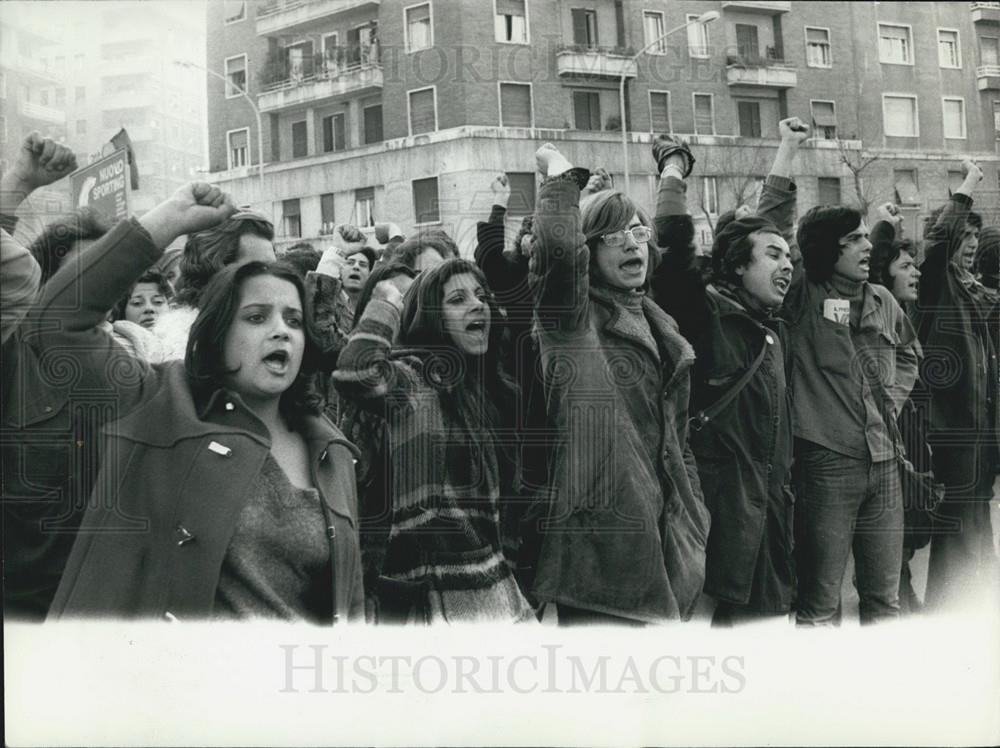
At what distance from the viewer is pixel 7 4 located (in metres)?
3.98

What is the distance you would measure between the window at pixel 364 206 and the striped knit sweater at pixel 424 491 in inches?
18.8

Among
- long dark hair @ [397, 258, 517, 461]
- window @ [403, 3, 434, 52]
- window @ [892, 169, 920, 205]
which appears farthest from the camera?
window @ [892, 169, 920, 205]

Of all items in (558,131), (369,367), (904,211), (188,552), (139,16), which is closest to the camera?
(188,552)

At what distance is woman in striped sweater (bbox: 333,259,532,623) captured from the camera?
381 cm

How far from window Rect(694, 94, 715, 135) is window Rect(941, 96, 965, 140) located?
1000 mm

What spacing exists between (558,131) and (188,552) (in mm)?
2065

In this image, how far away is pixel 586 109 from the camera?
14.4ft

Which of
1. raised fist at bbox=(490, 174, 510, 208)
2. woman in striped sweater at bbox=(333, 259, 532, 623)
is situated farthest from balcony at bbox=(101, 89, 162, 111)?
raised fist at bbox=(490, 174, 510, 208)

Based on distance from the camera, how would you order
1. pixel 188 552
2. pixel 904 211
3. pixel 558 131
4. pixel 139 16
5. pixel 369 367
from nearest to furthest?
pixel 188 552 → pixel 369 367 → pixel 139 16 → pixel 558 131 → pixel 904 211

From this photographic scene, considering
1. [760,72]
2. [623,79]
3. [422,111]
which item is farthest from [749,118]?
[422,111]

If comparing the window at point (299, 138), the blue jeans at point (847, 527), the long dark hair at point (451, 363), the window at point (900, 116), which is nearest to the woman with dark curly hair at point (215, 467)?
the long dark hair at point (451, 363)

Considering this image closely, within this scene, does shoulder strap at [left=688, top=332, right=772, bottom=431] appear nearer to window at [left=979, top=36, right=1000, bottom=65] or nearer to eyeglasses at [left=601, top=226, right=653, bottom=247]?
eyeglasses at [left=601, top=226, right=653, bottom=247]

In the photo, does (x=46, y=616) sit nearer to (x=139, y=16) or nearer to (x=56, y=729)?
(x=56, y=729)

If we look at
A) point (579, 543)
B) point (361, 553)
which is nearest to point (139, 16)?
point (361, 553)
